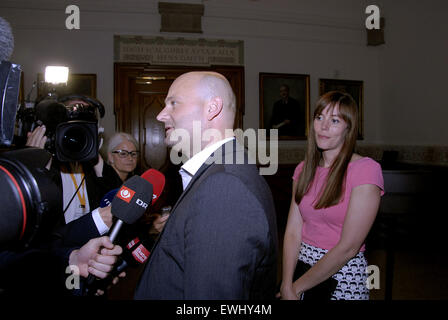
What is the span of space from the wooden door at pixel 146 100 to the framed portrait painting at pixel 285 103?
19.4 inches

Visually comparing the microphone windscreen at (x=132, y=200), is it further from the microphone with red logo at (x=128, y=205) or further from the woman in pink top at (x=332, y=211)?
the woman in pink top at (x=332, y=211)

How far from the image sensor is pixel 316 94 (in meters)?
6.33

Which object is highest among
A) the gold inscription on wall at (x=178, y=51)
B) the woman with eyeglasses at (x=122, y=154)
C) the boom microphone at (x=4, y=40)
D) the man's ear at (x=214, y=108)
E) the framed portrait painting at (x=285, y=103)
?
the gold inscription on wall at (x=178, y=51)

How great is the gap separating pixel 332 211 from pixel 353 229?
0.15 m

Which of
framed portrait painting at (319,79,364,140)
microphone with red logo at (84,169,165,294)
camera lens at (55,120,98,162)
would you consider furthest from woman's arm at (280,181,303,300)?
framed portrait painting at (319,79,364,140)

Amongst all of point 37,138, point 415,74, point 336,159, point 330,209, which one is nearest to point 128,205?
point 37,138

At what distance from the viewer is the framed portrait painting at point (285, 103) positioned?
6.07m

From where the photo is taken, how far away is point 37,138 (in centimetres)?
139

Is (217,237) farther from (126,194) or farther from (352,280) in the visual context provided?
(352,280)

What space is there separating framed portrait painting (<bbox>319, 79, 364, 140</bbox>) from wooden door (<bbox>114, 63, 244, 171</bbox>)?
1.78 metres

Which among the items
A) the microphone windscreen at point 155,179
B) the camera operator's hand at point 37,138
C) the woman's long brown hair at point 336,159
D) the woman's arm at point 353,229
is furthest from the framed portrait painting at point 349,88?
the camera operator's hand at point 37,138

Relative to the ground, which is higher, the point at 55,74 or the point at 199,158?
the point at 55,74

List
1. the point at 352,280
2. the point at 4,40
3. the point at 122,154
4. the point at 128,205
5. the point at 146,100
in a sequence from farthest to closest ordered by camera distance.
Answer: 1. the point at 146,100
2. the point at 122,154
3. the point at 352,280
4. the point at 128,205
5. the point at 4,40

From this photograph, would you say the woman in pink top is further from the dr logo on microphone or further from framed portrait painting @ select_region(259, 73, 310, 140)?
framed portrait painting @ select_region(259, 73, 310, 140)
